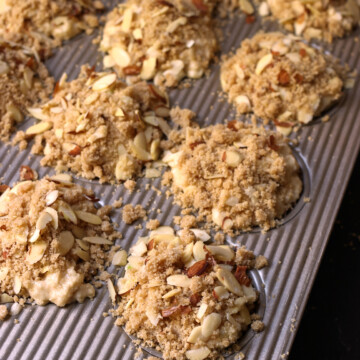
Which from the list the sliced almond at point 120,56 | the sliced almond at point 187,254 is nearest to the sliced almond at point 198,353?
the sliced almond at point 187,254

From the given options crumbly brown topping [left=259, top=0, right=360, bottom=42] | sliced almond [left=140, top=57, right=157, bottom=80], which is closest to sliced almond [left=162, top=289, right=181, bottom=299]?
sliced almond [left=140, top=57, right=157, bottom=80]

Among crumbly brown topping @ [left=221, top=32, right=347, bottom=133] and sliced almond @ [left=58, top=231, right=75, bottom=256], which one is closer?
sliced almond @ [left=58, top=231, right=75, bottom=256]

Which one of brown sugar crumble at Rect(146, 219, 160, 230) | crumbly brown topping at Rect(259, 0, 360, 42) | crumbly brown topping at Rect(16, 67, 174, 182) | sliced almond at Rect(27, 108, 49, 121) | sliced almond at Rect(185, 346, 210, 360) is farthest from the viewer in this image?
crumbly brown topping at Rect(259, 0, 360, 42)

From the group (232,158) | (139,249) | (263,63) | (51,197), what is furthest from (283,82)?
(51,197)

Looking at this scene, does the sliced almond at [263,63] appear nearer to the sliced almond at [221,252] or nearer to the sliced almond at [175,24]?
the sliced almond at [175,24]

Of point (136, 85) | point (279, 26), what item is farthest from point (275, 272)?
point (279, 26)

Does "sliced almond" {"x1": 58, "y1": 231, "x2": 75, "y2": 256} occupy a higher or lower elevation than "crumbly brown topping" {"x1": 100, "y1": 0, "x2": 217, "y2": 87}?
lower

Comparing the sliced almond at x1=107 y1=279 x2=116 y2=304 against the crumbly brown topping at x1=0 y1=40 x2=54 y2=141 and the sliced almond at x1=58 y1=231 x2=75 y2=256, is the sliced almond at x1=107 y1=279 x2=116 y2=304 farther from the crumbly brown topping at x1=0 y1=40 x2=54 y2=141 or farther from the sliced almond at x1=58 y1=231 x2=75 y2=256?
the crumbly brown topping at x1=0 y1=40 x2=54 y2=141
